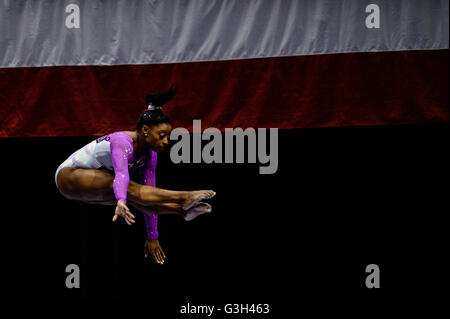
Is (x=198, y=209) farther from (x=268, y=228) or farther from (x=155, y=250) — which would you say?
(x=268, y=228)

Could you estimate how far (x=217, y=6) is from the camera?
12.8 ft

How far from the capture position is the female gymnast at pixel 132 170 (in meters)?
3.18

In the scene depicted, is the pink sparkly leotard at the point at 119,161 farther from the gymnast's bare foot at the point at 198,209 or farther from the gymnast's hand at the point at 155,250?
the gymnast's bare foot at the point at 198,209

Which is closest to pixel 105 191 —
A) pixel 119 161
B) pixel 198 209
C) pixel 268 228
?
pixel 119 161

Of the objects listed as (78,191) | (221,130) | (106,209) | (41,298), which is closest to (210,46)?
(221,130)

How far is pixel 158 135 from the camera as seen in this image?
3287 mm

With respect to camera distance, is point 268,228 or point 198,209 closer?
point 198,209

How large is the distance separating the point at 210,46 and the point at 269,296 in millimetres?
1778

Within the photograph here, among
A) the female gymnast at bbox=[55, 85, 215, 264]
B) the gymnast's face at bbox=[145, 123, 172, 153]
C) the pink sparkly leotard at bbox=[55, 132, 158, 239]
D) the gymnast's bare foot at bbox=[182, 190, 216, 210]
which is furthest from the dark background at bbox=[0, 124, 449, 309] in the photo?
the gymnast's bare foot at bbox=[182, 190, 216, 210]

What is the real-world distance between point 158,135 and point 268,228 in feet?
4.63

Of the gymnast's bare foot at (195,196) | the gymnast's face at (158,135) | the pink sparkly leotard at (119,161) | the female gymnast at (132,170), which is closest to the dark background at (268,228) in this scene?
the pink sparkly leotard at (119,161)

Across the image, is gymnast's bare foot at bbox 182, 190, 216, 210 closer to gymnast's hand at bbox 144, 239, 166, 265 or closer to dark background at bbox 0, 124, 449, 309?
gymnast's hand at bbox 144, 239, 166, 265

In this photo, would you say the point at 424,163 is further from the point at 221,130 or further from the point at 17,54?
the point at 17,54

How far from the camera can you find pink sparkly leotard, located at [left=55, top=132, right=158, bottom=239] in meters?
3.12
